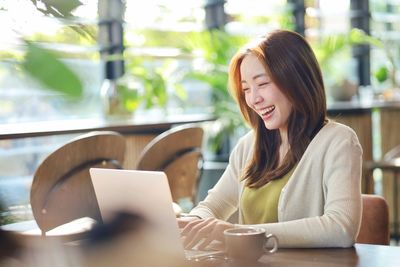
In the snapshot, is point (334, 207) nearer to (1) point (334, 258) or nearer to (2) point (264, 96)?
(1) point (334, 258)

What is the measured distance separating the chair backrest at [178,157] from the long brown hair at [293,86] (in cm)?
147

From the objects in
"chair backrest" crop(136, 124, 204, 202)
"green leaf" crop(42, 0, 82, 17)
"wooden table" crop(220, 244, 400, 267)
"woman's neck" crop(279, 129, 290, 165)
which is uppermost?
"green leaf" crop(42, 0, 82, 17)

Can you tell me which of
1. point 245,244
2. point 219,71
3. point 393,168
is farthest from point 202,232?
point 219,71

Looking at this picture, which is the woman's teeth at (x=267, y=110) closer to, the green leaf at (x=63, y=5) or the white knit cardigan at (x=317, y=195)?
the white knit cardigan at (x=317, y=195)

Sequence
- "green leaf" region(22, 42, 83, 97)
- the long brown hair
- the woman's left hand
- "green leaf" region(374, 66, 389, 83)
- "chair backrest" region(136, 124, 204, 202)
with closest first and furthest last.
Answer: "green leaf" region(22, 42, 83, 97), the woman's left hand, the long brown hair, "chair backrest" region(136, 124, 204, 202), "green leaf" region(374, 66, 389, 83)

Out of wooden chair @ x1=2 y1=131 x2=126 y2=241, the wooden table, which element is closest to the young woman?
the wooden table

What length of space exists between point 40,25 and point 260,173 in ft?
6.12

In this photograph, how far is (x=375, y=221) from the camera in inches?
83.4

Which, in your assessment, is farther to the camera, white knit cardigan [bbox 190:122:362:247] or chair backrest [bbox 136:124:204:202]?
chair backrest [bbox 136:124:204:202]

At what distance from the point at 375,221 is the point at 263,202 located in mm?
311

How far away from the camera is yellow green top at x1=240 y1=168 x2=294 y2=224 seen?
6.85ft

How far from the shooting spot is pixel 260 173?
7.13 ft

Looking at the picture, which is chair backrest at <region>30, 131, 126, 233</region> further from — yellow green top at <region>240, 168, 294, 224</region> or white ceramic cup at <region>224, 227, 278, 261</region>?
white ceramic cup at <region>224, 227, 278, 261</region>

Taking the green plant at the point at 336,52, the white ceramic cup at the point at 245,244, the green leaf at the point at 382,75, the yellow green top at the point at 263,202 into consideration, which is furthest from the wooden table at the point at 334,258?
the green leaf at the point at 382,75
